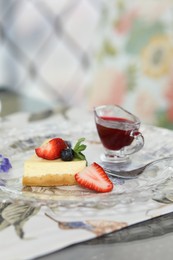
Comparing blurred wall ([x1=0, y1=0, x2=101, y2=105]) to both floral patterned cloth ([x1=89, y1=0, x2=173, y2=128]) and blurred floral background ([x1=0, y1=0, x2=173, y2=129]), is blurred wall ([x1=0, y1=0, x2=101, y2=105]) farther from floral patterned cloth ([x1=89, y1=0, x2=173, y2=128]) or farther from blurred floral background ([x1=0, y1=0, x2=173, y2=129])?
floral patterned cloth ([x1=89, y1=0, x2=173, y2=128])

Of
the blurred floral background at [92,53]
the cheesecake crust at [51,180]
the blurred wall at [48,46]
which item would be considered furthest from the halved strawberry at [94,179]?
the blurred wall at [48,46]

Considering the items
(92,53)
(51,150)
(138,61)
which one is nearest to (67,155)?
(51,150)

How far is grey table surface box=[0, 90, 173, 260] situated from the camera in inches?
26.9

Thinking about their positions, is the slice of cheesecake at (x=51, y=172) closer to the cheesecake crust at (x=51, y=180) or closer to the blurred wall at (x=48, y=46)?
the cheesecake crust at (x=51, y=180)

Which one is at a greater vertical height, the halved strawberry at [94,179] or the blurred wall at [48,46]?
the halved strawberry at [94,179]

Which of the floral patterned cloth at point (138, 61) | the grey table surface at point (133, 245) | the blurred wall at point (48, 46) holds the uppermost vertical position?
the grey table surface at point (133, 245)

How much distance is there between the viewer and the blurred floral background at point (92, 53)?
1.75 metres

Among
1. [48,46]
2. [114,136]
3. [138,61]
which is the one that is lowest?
[48,46]

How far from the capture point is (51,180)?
0.87m

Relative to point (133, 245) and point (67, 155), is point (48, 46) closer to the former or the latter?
point (67, 155)

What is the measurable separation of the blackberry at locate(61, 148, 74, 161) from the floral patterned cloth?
32.6 inches

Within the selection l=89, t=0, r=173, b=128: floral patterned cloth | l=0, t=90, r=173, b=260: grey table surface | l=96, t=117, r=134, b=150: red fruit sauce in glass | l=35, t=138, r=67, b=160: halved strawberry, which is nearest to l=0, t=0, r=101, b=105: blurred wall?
l=89, t=0, r=173, b=128: floral patterned cloth

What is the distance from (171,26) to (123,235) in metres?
1.14

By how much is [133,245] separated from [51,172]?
22 cm
